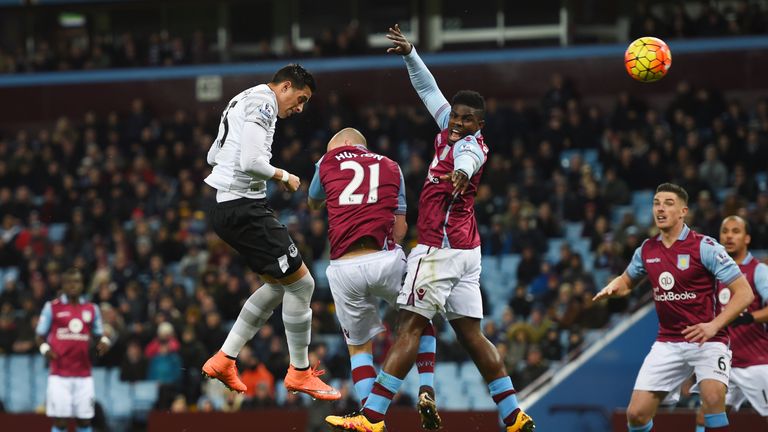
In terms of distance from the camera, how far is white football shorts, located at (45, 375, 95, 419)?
15484mm

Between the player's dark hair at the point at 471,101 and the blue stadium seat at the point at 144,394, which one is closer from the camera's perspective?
the player's dark hair at the point at 471,101

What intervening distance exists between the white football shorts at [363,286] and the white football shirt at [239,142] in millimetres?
953

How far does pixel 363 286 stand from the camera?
934cm

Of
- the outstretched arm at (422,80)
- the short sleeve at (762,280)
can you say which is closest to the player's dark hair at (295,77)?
the outstretched arm at (422,80)

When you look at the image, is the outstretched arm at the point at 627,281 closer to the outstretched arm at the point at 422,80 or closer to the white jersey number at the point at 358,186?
the outstretched arm at the point at 422,80

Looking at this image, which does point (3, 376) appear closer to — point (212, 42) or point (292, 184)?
point (212, 42)

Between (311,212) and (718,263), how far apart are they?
12.0 meters

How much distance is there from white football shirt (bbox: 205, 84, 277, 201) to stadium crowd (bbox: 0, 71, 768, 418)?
743 cm

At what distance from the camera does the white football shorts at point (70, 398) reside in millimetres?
15484

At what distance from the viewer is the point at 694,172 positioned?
1942 cm

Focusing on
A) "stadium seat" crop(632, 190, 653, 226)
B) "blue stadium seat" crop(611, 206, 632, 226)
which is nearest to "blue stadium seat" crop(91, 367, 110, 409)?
"blue stadium seat" crop(611, 206, 632, 226)

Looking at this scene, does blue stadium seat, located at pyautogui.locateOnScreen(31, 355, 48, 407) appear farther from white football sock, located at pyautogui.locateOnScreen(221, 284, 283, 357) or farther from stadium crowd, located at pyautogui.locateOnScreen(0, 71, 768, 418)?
white football sock, located at pyautogui.locateOnScreen(221, 284, 283, 357)

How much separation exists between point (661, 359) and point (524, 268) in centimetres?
906

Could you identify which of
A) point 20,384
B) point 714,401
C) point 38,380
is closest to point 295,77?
point 714,401
